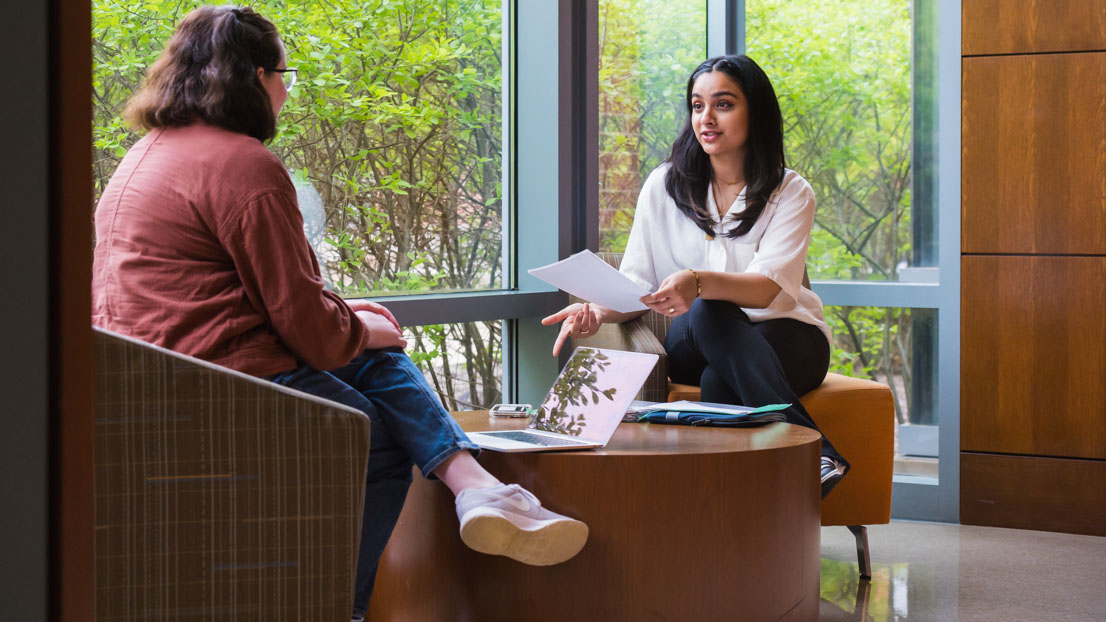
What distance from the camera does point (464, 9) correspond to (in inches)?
130

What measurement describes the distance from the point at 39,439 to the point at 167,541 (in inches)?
23.3

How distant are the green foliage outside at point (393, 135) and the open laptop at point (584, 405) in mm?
787

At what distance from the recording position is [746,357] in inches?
106

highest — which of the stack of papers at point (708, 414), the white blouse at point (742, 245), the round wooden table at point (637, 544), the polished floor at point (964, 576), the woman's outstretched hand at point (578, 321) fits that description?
the white blouse at point (742, 245)

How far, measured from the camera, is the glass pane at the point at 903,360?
151 inches

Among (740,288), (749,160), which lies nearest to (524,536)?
(740,288)

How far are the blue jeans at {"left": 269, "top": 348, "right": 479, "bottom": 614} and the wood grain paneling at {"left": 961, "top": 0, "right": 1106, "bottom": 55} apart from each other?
2496 mm

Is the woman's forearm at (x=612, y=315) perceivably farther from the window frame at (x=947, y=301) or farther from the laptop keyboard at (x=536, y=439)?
the window frame at (x=947, y=301)

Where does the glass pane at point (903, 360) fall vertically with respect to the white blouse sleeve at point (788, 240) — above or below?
below

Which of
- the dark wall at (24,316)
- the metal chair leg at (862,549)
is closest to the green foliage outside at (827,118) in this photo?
the metal chair leg at (862,549)

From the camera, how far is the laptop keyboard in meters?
2.12

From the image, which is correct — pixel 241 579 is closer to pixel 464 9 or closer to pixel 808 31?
pixel 464 9

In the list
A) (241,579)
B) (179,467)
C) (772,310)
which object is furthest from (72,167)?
(772,310)

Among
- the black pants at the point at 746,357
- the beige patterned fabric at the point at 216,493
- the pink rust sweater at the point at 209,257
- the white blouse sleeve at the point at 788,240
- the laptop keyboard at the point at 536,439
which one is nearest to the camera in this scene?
the beige patterned fabric at the point at 216,493
